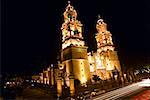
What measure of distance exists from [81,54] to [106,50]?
592 inches

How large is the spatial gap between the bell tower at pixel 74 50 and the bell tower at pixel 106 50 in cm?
1217

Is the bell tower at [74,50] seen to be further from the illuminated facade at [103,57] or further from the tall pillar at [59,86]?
the tall pillar at [59,86]

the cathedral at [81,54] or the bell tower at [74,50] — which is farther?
the cathedral at [81,54]

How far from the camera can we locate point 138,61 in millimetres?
70250

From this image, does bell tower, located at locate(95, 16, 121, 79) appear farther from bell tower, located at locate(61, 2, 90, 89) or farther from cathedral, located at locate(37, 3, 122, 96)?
bell tower, located at locate(61, 2, 90, 89)

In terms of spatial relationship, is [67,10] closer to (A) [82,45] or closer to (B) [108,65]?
(A) [82,45]

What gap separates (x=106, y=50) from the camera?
70.3 meters

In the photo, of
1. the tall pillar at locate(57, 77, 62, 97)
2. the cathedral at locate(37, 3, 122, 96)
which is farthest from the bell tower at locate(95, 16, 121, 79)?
the tall pillar at locate(57, 77, 62, 97)

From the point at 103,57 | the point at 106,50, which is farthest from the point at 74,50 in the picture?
the point at 106,50

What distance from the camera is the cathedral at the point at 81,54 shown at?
5603 centimetres

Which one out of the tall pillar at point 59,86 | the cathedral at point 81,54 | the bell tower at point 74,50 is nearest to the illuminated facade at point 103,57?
the cathedral at point 81,54

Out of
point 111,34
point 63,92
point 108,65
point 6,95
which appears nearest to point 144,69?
point 108,65

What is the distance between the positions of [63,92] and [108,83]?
1430 centimetres

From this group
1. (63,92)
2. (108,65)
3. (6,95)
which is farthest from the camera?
(108,65)
